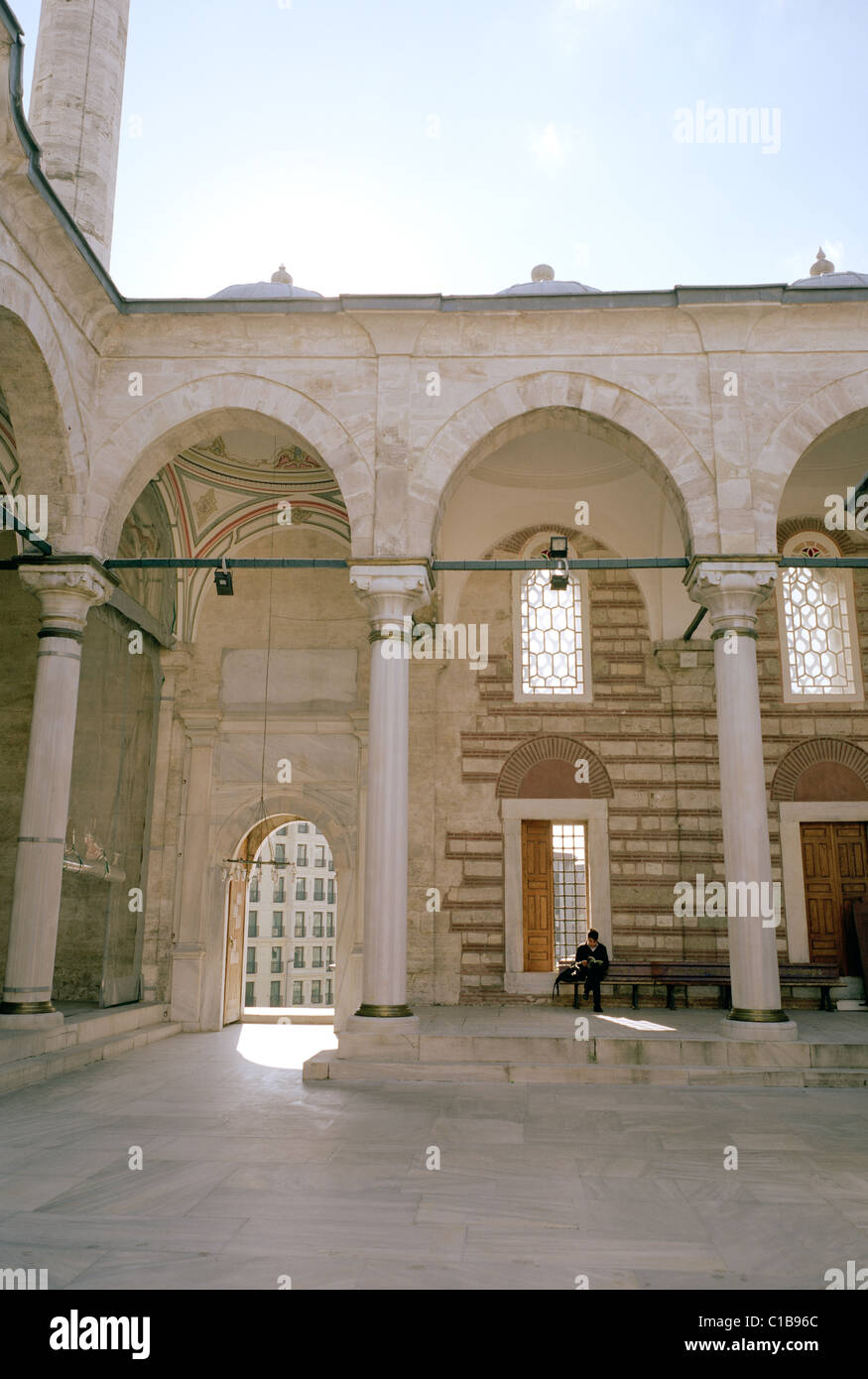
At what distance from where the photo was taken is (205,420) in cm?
880

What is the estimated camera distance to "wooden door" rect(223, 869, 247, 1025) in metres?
11.5

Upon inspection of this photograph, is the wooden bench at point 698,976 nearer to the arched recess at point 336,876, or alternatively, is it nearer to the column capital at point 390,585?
the arched recess at point 336,876

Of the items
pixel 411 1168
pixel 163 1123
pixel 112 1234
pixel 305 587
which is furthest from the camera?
pixel 305 587

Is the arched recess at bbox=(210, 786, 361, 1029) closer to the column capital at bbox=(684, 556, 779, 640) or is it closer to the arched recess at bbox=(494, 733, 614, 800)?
the arched recess at bbox=(494, 733, 614, 800)

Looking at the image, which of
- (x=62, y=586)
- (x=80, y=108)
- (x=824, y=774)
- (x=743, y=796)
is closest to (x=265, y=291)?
(x=80, y=108)

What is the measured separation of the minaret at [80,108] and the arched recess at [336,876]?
20.3ft

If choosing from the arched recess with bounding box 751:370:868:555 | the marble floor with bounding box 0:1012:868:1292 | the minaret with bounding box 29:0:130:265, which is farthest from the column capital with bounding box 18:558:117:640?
the arched recess with bounding box 751:370:868:555

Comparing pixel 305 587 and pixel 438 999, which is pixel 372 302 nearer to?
pixel 305 587

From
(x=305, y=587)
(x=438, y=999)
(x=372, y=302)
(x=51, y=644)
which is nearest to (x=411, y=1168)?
(x=51, y=644)

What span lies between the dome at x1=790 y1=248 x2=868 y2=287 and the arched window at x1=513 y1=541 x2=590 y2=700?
163 inches

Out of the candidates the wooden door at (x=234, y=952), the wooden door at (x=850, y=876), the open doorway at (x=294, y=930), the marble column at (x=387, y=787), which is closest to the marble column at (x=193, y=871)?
the wooden door at (x=234, y=952)

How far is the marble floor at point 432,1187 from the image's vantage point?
11.1 ft

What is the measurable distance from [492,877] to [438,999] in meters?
1.49
